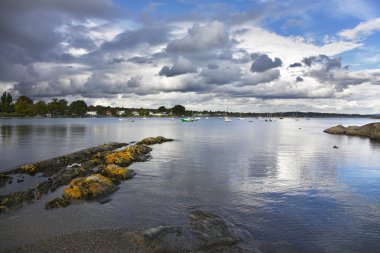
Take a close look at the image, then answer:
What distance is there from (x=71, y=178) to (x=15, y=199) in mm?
6980

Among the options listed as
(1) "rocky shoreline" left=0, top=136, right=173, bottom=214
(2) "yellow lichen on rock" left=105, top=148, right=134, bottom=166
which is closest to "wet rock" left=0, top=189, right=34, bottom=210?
(1) "rocky shoreline" left=0, top=136, right=173, bottom=214

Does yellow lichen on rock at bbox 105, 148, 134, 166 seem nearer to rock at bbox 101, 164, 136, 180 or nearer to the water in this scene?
the water

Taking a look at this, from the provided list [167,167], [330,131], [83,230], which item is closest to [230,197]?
[83,230]

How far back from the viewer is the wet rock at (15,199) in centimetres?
1841

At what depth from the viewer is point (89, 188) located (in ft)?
68.8

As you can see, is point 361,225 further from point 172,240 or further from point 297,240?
point 172,240

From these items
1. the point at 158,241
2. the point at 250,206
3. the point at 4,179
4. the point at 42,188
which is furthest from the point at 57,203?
the point at 250,206

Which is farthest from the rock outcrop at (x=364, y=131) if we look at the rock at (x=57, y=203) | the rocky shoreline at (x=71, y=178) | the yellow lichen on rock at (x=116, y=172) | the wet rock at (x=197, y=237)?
the rock at (x=57, y=203)

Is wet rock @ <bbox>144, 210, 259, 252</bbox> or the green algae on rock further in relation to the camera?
the green algae on rock

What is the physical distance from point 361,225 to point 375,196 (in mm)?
7482

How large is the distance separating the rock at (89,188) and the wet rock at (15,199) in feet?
7.86

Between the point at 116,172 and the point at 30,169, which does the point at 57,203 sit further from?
the point at 30,169

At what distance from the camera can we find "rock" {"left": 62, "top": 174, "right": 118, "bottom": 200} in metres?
20.0

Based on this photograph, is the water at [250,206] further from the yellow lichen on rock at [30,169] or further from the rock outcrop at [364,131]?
the rock outcrop at [364,131]
